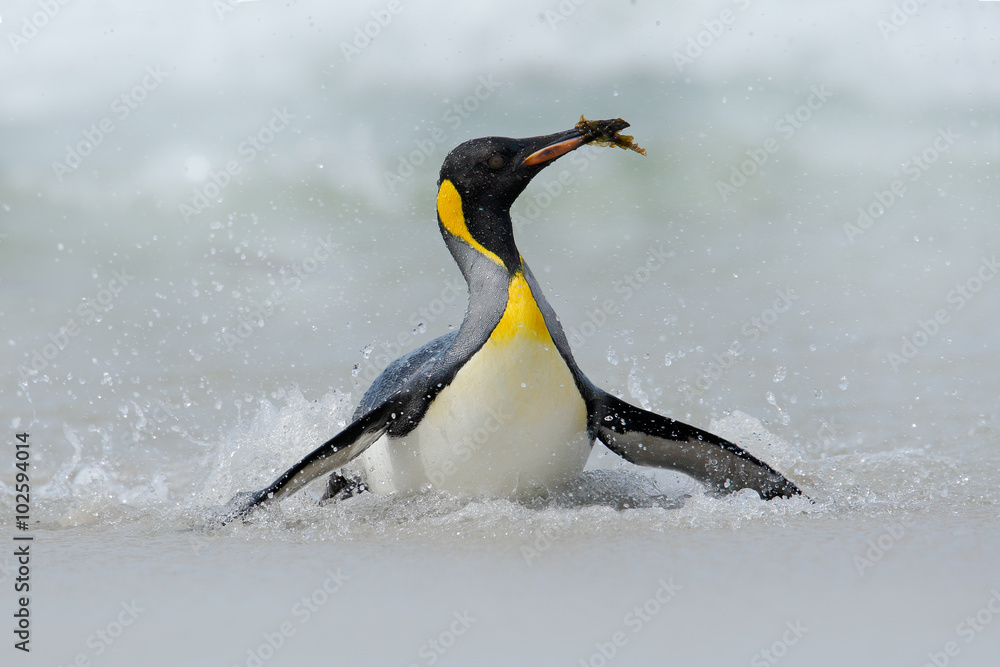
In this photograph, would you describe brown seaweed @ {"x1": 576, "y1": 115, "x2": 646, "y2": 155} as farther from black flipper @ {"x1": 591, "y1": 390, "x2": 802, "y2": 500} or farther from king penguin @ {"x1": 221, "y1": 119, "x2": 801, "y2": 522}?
black flipper @ {"x1": 591, "y1": 390, "x2": 802, "y2": 500}

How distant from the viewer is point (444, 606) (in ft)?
6.52

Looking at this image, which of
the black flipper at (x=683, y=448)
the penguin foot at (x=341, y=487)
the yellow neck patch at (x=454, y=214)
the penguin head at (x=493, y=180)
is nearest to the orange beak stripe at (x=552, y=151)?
the penguin head at (x=493, y=180)

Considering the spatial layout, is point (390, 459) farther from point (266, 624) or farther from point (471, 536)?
point (266, 624)

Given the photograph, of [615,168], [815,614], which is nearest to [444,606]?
[815,614]

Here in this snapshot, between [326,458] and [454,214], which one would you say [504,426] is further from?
[454,214]

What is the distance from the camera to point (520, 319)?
263 centimetres

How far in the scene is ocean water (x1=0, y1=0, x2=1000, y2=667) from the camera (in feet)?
6.40

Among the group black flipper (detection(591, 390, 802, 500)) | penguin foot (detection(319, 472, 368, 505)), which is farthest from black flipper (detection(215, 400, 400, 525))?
black flipper (detection(591, 390, 802, 500))

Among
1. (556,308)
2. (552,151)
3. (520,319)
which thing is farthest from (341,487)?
(556,308)

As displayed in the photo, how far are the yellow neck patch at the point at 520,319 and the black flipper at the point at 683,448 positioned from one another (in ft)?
1.07

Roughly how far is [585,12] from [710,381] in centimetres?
625

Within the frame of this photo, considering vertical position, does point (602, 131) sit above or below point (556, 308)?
above

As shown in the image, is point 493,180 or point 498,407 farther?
point 493,180

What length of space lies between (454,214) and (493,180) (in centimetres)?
16
